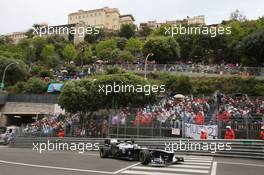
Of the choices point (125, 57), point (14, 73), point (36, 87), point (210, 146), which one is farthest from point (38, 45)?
point (210, 146)

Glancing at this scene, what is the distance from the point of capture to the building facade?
189250 millimetres

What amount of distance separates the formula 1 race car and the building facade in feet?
555

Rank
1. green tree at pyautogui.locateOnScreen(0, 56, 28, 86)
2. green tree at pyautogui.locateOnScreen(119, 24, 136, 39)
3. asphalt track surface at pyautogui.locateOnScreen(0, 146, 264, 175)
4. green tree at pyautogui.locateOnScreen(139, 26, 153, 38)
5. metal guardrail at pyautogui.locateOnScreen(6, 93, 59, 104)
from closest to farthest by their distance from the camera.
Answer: asphalt track surface at pyautogui.locateOnScreen(0, 146, 264, 175)
metal guardrail at pyautogui.locateOnScreen(6, 93, 59, 104)
green tree at pyautogui.locateOnScreen(0, 56, 28, 86)
green tree at pyautogui.locateOnScreen(119, 24, 136, 39)
green tree at pyautogui.locateOnScreen(139, 26, 153, 38)

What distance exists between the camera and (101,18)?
189 meters

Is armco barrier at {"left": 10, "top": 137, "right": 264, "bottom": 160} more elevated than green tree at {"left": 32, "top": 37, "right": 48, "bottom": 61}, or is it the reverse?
green tree at {"left": 32, "top": 37, "right": 48, "bottom": 61}

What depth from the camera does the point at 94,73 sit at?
67.1m

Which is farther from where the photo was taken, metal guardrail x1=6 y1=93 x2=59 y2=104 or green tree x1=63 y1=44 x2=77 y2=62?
green tree x1=63 y1=44 x2=77 y2=62

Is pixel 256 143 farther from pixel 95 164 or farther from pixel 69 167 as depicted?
pixel 69 167

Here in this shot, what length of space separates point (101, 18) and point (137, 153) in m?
173

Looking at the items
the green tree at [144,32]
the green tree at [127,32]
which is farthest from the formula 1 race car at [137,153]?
the green tree at [144,32]

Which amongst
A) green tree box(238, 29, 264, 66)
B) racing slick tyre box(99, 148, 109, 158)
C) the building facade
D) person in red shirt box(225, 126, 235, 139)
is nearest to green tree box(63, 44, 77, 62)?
green tree box(238, 29, 264, 66)

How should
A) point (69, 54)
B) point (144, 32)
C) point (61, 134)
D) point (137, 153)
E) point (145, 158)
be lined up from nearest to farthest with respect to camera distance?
1. point (145, 158)
2. point (137, 153)
3. point (61, 134)
4. point (69, 54)
5. point (144, 32)

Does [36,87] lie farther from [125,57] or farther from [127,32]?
[127,32]

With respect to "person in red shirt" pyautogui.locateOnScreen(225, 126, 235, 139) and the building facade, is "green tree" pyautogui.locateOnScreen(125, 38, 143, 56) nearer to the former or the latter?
the building facade
